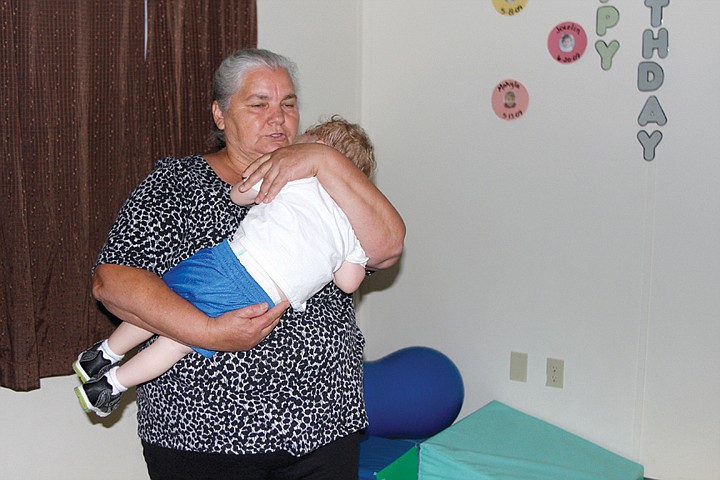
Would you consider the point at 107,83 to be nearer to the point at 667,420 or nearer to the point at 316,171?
the point at 316,171

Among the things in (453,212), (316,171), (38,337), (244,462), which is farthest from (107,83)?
(453,212)

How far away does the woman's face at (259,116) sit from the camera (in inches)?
72.1

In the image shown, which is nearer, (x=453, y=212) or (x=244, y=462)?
(x=244, y=462)

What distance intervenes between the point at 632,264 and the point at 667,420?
0.64m

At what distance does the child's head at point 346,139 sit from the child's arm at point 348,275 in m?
0.29

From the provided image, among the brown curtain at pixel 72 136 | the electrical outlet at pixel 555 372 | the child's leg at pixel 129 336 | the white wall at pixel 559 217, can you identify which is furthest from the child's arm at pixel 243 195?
the electrical outlet at pixel 555 372

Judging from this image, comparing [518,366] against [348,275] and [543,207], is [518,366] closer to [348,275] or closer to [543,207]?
[543,207]

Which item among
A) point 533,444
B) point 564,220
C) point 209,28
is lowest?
point 533,444

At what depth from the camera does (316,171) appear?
5.33 ft

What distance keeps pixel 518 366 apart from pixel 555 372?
6.6 inches

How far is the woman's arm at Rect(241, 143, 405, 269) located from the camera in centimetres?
160

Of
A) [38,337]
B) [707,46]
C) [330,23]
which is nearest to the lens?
[38,337]

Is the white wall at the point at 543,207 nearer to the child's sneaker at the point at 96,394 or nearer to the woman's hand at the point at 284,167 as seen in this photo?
the child's sneaker at the point at 96,394

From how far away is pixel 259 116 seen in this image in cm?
184
